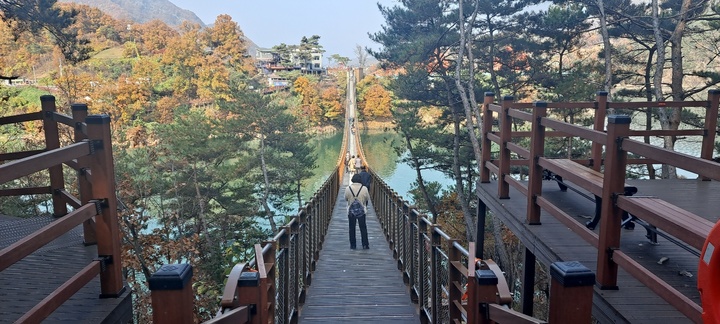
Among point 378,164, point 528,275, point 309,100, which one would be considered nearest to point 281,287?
point 528,275

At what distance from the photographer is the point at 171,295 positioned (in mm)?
1547

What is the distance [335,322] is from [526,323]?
271 cm

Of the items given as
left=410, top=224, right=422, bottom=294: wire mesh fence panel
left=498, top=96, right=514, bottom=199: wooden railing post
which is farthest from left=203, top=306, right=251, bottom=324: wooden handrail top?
left=498, top=96, right=514, bottom=199: wooden railing post

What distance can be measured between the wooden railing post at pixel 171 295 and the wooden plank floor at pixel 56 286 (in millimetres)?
812

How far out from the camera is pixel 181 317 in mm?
1567

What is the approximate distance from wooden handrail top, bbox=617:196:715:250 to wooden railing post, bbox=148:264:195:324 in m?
1.75

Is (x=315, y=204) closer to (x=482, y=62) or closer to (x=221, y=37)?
(x=482, y=62)

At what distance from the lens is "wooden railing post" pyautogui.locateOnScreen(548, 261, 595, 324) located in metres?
1.47

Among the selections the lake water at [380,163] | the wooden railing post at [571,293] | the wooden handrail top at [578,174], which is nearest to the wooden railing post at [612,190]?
the wooden handrail top at [578,174]

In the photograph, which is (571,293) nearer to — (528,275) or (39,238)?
(39,238)

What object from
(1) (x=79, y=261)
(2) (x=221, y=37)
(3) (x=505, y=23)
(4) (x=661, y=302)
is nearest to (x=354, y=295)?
(1) (x=79, y=261)

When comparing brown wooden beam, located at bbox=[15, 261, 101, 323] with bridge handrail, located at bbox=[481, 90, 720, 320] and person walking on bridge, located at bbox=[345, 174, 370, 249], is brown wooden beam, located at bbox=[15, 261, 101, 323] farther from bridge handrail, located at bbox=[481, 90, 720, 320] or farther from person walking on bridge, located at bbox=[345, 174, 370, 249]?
person walking on bridge, located at bbox=[345, 174, 370, 249]

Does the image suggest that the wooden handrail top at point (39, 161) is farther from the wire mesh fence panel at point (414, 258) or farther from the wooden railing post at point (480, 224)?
the wooden railing post at point (480, 224)

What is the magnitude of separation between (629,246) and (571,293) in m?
1.93
